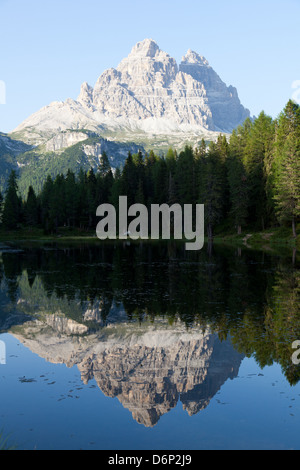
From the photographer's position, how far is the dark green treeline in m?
70.6

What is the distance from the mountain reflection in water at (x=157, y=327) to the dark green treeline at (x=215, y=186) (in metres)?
39.9

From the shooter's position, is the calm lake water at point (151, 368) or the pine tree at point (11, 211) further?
the pine tree at point (11, 211)

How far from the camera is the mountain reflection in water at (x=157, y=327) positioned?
1245cm

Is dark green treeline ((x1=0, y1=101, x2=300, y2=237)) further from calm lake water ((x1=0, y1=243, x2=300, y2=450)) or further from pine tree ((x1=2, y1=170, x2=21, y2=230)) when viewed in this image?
calm lake water ((x1=0, y1=243, x2=300, y2=450))

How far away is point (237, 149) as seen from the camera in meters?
90.8

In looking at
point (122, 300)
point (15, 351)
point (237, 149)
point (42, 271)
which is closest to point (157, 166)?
point (237, 149)

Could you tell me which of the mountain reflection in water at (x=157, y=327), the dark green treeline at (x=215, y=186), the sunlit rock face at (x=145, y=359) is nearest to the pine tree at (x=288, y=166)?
the dark green treeline at (x=215, y=186)

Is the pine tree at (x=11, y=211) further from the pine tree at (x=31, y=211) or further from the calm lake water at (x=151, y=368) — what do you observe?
the calm lake water at (x=151, y=368)

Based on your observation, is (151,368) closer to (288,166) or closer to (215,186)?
(288,166)

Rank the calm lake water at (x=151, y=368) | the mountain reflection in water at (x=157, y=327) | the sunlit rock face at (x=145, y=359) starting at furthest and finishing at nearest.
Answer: the mountain reflection in water at (x=157, y=327), the sunlit rock face at (x=145, y=359), the calm lake water at (x=151, y=368)

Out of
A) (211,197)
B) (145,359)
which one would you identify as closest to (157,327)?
(145,359)

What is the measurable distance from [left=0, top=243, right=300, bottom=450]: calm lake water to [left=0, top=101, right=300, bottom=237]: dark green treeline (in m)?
47.6

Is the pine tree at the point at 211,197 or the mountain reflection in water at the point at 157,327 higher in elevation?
the pine tree at the point at 211,197

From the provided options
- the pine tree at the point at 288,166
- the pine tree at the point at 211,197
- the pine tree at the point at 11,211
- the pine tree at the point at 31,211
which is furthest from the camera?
the pine tree at the point at 31,211
